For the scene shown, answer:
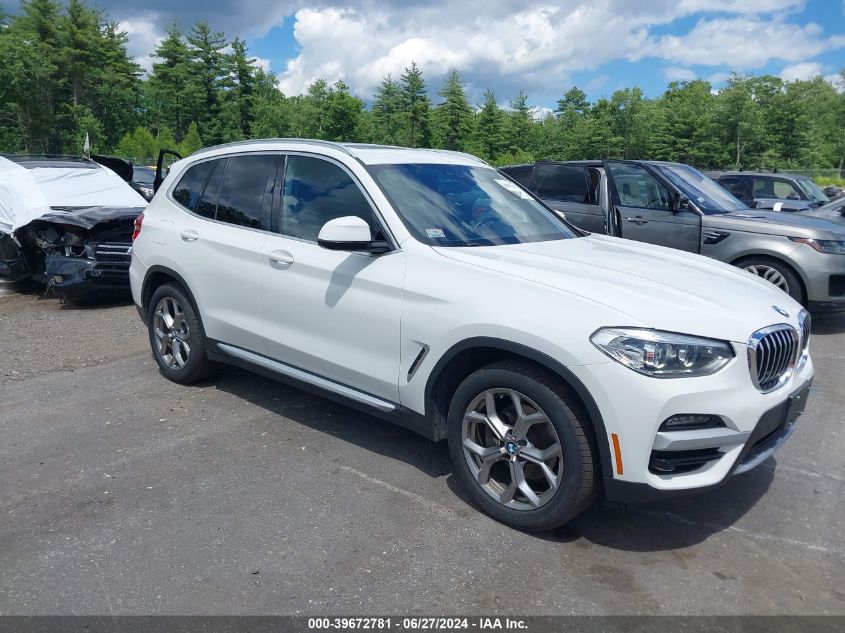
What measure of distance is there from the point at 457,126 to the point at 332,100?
13.5 meters

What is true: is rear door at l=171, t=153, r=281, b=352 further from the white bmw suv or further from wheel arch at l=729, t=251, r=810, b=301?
wheel arch at l=729, t=251, r=810, b=301

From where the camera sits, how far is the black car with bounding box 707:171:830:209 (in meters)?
14.4

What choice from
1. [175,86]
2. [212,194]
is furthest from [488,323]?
[175,86]

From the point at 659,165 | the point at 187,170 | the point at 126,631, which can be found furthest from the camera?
the point at 659,165

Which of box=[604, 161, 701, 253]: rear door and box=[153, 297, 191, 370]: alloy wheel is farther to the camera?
box=[604, 161, 701, 253]: rear door

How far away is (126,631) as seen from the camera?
2625mm

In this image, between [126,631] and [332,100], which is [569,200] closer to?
[126,631]

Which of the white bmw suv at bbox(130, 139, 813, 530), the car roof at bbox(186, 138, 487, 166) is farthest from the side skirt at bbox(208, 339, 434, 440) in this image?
the car roof at bbox(186, 138, 487, 166)

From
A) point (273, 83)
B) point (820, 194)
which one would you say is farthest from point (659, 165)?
point (273, 83)

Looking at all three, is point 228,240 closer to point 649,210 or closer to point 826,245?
point 649,210

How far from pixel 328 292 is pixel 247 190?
1.28 meters

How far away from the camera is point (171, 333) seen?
546 centimetres

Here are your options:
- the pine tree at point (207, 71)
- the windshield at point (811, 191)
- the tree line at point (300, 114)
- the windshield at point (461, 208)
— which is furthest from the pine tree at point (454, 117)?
the windshield at point (461, 208)

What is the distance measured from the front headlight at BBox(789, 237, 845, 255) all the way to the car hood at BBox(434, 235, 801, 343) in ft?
13.6
